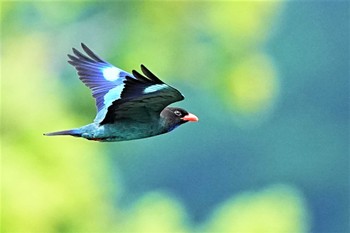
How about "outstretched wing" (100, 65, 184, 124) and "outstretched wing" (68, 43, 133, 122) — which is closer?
"outstretched wing" (100, 65, 184, 124)

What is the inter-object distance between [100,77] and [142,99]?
0.41 m

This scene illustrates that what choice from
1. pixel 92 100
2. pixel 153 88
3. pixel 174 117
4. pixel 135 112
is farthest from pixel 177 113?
pixel 92 100

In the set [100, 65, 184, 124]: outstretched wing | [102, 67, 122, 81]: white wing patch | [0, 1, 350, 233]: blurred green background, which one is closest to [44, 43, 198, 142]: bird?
[100, 65, 184, 124]: outstretched wing

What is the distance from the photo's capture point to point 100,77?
215cm

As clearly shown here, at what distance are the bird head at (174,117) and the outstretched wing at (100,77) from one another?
90 millimetres

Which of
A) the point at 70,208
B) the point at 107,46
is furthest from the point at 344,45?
the point at 70,208

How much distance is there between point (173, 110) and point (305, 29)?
32.7ft

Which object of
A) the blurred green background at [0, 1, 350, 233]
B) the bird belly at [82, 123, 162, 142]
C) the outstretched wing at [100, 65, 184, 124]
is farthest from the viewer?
the blurred green background at [0, 1, 350, 233]

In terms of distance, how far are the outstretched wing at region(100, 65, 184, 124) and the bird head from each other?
5cm

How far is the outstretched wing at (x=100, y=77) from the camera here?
1.95 metres

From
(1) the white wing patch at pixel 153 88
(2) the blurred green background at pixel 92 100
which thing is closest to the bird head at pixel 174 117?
(1) the white wing patch at pixel 153 88

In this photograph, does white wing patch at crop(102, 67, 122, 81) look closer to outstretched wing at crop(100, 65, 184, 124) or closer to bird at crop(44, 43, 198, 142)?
bird at crop(44, 43, 198, 142)

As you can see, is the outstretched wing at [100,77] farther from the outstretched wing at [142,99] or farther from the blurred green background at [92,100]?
the blurred green background at [92,100]

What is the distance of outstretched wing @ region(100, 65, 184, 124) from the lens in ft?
5.51
